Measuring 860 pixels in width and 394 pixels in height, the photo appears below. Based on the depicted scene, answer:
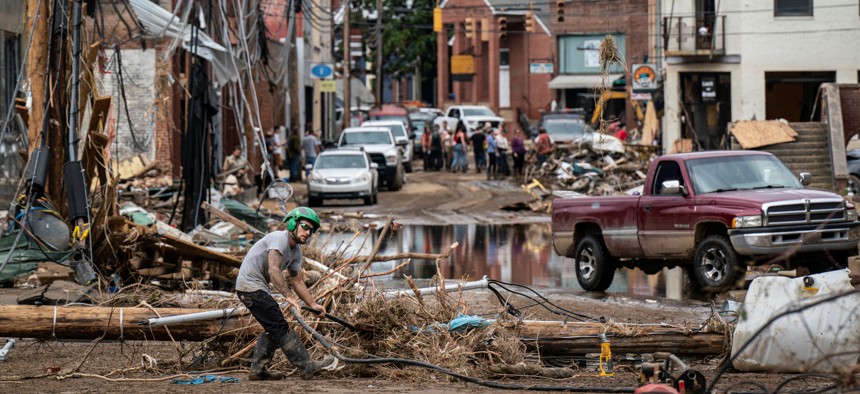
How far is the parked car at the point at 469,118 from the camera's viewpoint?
59250 millimetres

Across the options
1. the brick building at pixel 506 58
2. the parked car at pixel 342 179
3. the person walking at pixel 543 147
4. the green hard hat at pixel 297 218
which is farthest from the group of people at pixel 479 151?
the green hard hat at pixel 297 218

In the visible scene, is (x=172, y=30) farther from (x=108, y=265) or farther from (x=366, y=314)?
(x=366, y=314)

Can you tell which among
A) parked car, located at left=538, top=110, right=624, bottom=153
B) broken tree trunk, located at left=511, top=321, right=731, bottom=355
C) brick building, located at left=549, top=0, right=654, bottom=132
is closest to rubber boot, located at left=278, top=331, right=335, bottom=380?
broken tree trunk, located at left=511, top=321, right=731, bottom=355

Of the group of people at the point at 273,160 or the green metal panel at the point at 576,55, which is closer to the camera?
the group of people at the point at 273,160

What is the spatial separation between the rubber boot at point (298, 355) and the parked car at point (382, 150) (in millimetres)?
28675

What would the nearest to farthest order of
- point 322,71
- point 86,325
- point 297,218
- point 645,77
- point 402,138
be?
point 297,218 < point 86,325 < point 645,77 < point 402,138 < point 322,71

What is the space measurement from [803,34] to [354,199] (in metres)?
15.1

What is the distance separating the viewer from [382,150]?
39344mm

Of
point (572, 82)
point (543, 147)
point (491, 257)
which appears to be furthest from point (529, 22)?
point (491, 257)

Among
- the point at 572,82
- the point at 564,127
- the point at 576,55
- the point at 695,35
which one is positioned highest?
the point at 576,55

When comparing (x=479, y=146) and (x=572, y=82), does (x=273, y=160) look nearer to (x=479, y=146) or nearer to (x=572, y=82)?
(x=479, y=146)

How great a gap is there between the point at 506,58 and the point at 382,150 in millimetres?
37953

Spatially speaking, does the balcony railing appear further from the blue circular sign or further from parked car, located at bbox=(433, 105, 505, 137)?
parked car, located at bbox=(433, 105, 505, 137)

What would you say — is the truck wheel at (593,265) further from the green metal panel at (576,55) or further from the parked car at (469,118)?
the green metal panel at (576,55)
